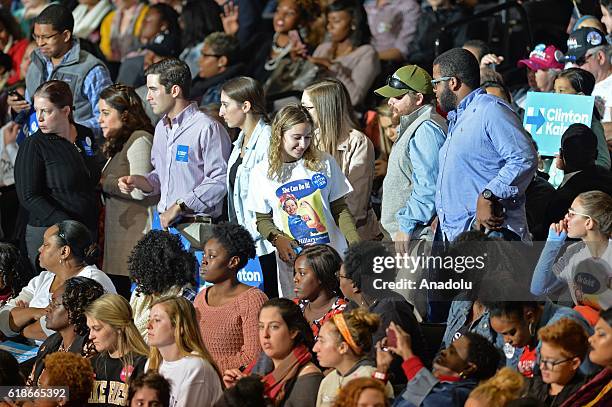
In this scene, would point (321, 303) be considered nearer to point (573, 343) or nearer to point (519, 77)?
point (573, 343)

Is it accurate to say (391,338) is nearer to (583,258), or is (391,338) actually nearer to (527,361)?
(527,361)

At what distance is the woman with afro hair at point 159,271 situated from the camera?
9094 mm

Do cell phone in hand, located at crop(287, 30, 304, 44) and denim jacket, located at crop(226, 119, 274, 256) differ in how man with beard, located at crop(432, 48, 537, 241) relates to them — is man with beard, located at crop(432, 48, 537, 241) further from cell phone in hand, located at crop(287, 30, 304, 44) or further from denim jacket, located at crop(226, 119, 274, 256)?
cell phone in hand, located at crop(287, 30, 304, 44)

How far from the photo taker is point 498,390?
6832mm

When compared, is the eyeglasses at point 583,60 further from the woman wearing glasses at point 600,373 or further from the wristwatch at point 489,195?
the woman wearing glasses at point 600,373

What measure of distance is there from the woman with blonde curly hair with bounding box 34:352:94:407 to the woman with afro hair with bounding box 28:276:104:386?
870mm

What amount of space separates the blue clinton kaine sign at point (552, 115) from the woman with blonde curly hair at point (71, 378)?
3.60 m

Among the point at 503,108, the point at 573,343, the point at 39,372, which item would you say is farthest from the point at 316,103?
the point at 573,343

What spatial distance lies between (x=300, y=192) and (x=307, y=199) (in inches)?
2.3

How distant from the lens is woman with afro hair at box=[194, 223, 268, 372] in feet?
27.5

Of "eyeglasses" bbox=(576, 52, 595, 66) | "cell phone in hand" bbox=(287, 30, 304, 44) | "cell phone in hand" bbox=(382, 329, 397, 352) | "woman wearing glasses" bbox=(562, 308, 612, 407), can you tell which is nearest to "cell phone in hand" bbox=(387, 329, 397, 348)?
"cell phone in hand" bbox=(382, 329, 397, 352)

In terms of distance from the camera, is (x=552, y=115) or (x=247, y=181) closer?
Answer: (x=247, y=181)

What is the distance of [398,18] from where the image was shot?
13.2m

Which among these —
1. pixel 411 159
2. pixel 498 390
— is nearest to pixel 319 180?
pixel 411 159
